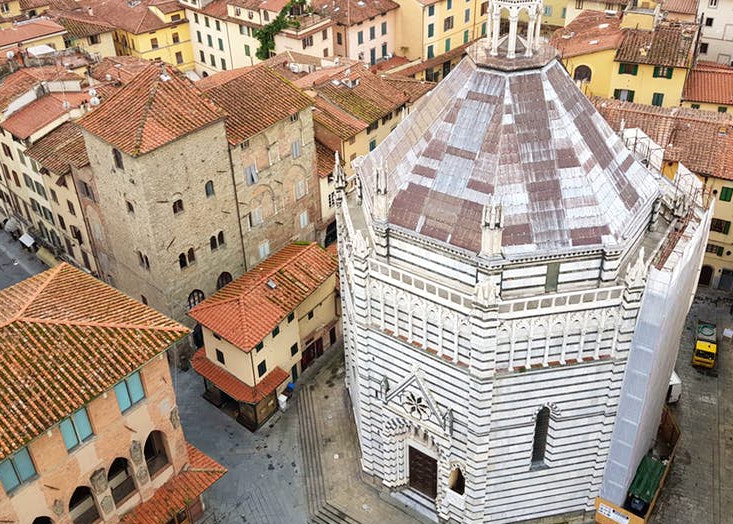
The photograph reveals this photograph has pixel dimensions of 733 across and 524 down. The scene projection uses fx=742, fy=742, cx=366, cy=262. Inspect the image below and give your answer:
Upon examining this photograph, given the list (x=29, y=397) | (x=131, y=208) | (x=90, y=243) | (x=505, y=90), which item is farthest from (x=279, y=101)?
(x=29, y=397)

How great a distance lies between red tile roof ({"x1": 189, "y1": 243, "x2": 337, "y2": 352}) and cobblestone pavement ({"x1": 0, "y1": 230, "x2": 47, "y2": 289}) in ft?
62.2

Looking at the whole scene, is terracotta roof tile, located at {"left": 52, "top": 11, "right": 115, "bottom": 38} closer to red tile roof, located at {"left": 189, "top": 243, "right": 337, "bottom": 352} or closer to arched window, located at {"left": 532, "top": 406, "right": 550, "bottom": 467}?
red tile roof, located at {"left": 189, "top": 243, "right": 337, "bottom": 352}

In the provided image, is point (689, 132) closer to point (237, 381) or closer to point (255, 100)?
point (255, 100)

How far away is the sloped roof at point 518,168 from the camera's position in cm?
2608

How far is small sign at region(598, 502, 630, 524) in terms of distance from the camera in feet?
103

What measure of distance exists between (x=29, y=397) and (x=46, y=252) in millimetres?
28832

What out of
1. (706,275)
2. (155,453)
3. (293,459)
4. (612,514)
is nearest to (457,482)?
(612,514)

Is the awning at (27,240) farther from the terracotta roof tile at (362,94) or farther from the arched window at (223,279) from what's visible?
the terracotta roof tile at (362,94)

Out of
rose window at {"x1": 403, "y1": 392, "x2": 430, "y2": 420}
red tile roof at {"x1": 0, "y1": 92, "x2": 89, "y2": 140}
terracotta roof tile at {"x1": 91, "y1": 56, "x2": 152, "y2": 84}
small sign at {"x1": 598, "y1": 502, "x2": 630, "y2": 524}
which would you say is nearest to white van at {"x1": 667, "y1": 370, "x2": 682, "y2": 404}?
small sign at {"x1": 598, "y1": 502, "x2": 630, "y2": 524}

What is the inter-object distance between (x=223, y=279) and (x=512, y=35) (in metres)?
23.3

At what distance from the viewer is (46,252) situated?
167 ft

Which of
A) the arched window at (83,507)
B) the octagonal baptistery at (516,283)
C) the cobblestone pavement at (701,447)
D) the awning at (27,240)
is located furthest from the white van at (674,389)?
the awning at (27,240)

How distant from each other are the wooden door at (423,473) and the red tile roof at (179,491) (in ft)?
27.2

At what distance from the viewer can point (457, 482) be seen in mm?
31609
